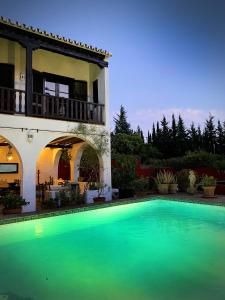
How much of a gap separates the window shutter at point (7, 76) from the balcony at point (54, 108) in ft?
1.19

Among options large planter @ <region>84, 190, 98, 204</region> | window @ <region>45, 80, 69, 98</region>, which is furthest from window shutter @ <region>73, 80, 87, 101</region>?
large planter @ <region>84, 190, 98, 204</region>

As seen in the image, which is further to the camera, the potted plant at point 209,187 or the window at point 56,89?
the window at point 56,89

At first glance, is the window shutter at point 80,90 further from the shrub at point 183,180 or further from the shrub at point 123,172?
the shrub at point 183,180

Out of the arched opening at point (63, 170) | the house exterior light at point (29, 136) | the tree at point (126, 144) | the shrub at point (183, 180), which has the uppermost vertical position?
the tree at point (126, 144)

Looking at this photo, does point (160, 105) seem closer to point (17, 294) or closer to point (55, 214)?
point (55, 214)

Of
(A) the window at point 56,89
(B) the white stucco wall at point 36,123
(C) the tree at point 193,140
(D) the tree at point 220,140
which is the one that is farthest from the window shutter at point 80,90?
(D) the tree at point 220,140

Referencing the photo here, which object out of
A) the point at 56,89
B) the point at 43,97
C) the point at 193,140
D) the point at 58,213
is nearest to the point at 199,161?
the point at 56,89

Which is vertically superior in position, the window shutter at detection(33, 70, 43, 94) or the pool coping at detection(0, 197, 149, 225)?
the window shutter at detection(33, 70, 43, 94)

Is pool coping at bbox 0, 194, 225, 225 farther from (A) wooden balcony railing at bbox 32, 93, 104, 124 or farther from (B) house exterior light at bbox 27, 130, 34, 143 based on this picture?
(A) wooden balcony railing at bbox 32, 93, 104, 124

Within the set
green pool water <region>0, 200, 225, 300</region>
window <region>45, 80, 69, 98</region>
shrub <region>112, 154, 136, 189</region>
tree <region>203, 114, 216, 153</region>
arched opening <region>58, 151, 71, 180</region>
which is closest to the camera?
green pool water <region>0, 200, 225, 300</region>

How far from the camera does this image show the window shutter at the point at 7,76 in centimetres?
1133

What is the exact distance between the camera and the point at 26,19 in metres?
16.1

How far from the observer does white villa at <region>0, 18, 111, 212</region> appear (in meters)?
9.98

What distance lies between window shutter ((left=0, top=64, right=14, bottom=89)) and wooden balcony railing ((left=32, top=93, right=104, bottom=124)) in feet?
3.43
